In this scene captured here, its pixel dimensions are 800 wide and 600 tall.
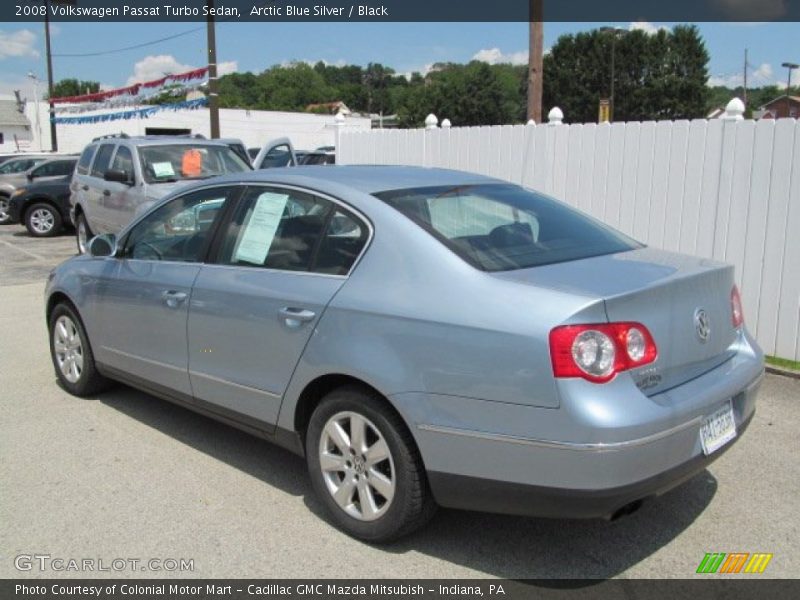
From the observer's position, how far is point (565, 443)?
2.68 metres

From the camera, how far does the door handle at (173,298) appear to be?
4.12 meters

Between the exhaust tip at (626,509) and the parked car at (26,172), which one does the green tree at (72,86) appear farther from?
the exhaust tip at (626,509)

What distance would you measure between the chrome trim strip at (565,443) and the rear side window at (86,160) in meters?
10.3

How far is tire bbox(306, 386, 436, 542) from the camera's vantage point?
311 centimetres

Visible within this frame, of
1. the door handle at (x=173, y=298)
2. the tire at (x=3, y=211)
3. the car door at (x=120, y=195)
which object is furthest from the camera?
the tire at (x=3, y=211)

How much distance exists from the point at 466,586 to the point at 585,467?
778 millimetres

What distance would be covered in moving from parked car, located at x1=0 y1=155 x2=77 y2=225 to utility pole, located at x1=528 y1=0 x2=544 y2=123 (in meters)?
11.4

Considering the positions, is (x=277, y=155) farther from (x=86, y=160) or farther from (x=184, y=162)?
(x=86, y=160)

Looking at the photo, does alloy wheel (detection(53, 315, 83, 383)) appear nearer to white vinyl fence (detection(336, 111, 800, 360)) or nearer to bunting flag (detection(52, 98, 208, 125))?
white vinyl fence (detection(336, 111, 800, 360))

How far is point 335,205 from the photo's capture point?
3.59 m

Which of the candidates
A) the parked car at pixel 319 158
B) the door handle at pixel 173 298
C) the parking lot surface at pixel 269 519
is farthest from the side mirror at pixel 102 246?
the parked car at pixel 319 158

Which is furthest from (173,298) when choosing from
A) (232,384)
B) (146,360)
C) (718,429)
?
(718,429)

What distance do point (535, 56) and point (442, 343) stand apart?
10584 mm

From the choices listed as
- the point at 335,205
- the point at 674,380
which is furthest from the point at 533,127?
the point at 674,380
